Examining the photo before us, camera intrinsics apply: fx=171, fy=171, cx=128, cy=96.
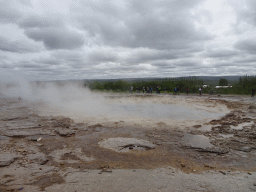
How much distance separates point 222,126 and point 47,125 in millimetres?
8171

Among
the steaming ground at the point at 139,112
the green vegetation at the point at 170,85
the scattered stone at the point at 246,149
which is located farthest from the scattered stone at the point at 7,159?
the green vegetation at the point at 170,85

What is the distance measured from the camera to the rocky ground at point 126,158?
3.47 metres

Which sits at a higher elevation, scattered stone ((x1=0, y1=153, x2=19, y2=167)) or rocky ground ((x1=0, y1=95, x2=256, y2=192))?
scattered stone ((x1=0, y1=153, x2=19, y2=167))

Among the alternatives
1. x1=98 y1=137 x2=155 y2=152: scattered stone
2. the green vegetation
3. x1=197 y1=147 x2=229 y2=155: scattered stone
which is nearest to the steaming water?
x1=98 y1=137 x2=155 y2=152: scattered stone

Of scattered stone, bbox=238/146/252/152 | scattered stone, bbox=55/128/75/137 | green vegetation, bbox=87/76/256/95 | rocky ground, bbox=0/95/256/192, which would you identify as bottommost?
scattered stone, bbox=238/146/252/152

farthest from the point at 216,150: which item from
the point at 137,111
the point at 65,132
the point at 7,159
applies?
the point at 137,111

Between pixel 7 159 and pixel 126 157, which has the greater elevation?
pixel 7 159

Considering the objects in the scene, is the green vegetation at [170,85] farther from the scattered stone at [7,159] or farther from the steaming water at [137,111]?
the scattered stone at [7,159]

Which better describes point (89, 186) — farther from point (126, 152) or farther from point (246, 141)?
point (246, 141)

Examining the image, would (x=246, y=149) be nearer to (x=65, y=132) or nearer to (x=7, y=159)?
(x=65, y=132)

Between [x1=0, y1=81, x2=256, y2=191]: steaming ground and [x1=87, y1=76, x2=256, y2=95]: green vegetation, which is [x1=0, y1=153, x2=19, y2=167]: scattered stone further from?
[x1=87, y1=76, x2=256, y2=95]: green vegetation

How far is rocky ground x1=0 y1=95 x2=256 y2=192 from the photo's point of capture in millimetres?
3471

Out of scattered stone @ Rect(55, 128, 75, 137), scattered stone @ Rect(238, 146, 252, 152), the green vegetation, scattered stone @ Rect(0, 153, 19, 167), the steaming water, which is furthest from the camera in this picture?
the green vegetation

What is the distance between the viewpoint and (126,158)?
15.5ft
